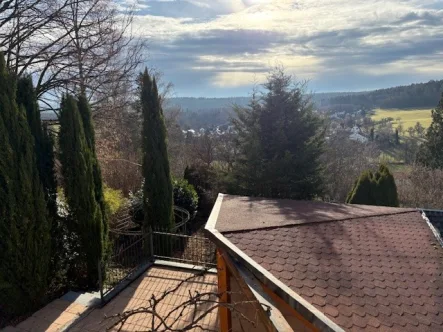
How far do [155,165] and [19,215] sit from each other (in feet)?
14.1

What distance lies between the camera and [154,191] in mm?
10484

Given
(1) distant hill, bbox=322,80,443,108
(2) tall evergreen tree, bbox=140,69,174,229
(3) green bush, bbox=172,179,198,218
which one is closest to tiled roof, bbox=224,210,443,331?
(2) tall evergreen tree, bbox=140,69,174,229

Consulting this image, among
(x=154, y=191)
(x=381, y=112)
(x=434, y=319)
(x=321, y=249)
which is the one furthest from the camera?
(x=381, y=112)

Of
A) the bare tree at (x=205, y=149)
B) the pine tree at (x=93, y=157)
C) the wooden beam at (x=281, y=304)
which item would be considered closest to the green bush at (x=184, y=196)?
the pine tree at (x=93, y=157)

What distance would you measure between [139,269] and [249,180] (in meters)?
6.88

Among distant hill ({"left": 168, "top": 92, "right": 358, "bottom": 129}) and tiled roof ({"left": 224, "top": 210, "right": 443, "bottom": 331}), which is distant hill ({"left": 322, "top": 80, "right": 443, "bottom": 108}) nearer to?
distant hill ({"left": 168, "top": 92, "right": 358, "bottom": 129})

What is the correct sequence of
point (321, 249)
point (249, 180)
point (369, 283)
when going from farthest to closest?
point (249, 180), point (321, 249), point (369, 283)

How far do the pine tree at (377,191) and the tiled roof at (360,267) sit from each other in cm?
649

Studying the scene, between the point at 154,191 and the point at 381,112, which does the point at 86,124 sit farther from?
the point at 381,112

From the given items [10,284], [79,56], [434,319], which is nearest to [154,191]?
[10,284]

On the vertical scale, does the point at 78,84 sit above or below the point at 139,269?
above

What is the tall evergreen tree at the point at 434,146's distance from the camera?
24009 millimetres

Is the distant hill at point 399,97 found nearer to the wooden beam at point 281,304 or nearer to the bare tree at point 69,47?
the bare tree at point 69,47

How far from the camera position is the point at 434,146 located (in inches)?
965
